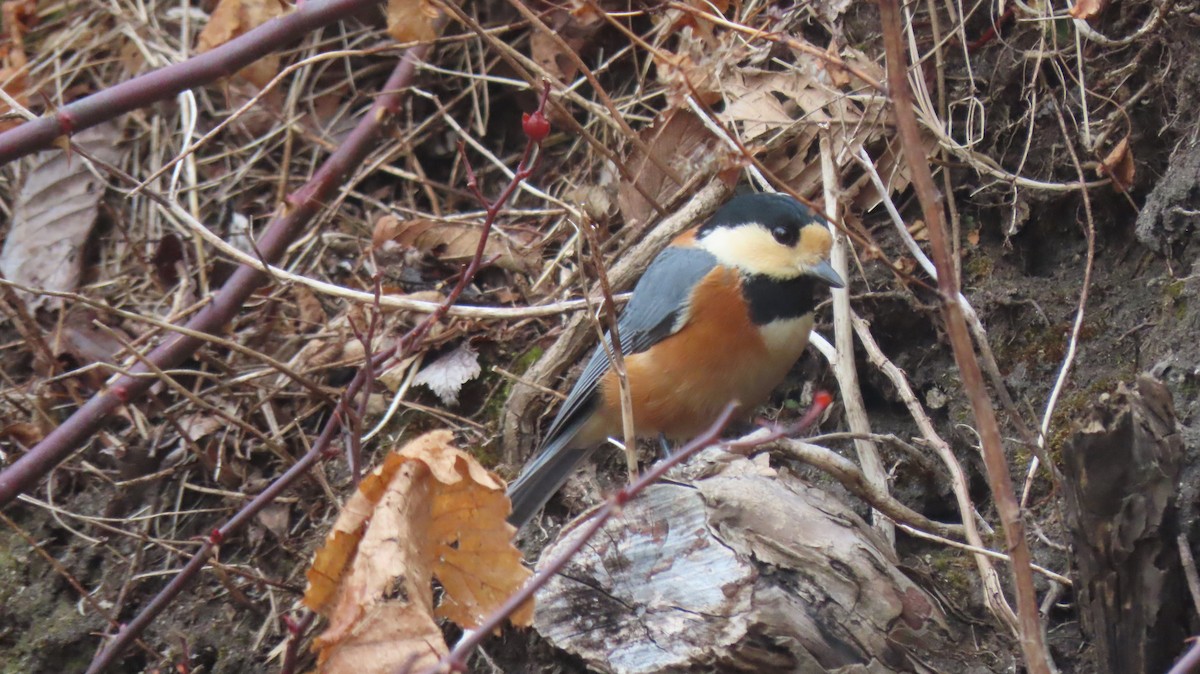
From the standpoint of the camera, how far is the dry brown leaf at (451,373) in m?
3.85

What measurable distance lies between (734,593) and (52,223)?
133 inches

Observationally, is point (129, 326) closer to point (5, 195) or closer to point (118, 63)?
point (5, 195)

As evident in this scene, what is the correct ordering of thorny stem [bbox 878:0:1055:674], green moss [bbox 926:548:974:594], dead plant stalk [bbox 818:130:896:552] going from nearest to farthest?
1. thorny stem [bbox 878:0:1055:674]
2. green moss [bbox 926:548:974:594]
3. dead plant stalk [bbox 818:130:896:552]

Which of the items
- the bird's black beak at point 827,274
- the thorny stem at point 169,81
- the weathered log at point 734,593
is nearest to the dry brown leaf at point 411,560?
the weathered log at point 734,593

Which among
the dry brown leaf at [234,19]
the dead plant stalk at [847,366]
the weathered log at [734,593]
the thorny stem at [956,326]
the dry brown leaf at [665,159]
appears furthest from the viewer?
the dry brown leaf at [234,19]

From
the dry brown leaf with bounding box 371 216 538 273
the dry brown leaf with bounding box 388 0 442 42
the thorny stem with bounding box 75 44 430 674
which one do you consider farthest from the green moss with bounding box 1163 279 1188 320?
the dry brown leaf with bounding box 388 0 442 42

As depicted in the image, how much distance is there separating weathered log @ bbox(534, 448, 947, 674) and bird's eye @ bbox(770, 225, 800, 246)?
3.08ft

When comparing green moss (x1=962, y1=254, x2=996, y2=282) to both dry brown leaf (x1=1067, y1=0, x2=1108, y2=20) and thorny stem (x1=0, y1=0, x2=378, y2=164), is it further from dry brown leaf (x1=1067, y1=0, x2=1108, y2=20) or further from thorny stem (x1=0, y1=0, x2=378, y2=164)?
thorny stem (x1=0, y1=0, x2=378, y2=164)

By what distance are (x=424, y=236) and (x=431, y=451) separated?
6.57 ft

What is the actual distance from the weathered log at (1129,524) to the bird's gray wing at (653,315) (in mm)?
1460

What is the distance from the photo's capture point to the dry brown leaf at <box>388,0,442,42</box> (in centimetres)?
423

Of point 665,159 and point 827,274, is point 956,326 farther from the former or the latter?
point 665,159

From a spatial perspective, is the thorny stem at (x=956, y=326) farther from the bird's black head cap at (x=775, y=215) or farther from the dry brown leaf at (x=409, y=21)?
the dry brown leaf at (x=409, y=21)

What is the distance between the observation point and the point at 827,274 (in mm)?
3275
